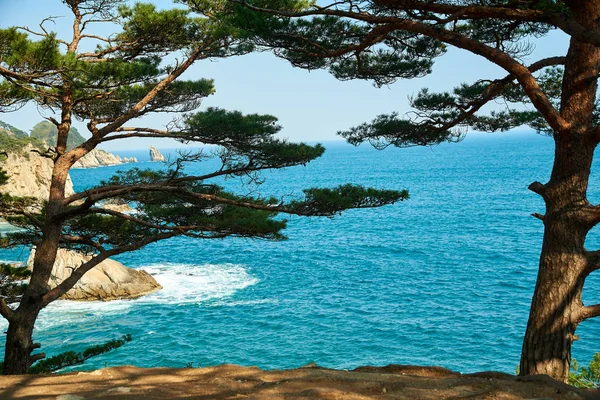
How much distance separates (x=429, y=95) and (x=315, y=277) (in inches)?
763

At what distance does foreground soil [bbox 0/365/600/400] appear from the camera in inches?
162

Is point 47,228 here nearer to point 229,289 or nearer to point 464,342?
point 464,342

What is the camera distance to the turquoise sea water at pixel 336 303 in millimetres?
16641

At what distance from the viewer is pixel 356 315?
2022 centimetres

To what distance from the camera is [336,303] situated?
21.8 metres

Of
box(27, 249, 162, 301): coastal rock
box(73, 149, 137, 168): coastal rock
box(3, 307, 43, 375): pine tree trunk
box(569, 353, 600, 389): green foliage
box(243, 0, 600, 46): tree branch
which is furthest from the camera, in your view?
box(73, 149, 137, 168): coastal rock

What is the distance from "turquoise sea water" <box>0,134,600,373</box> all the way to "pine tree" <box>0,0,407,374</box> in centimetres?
186

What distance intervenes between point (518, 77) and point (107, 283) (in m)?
21.4

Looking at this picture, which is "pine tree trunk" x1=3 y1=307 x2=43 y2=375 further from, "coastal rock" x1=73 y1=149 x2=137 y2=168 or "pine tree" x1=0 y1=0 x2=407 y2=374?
"coastal rock" x1=73 y1=149 x2=137 y2=168

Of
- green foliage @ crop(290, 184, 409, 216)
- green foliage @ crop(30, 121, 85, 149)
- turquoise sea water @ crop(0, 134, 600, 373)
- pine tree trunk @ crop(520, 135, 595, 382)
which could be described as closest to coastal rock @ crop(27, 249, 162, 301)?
turquoise sea water @ crop(0, 134, 600, 373)

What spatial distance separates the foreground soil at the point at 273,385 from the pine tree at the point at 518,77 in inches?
50.8

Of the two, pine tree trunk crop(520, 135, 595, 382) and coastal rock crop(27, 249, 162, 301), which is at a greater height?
pine tree trunk crop(520, 135, 595, 382)

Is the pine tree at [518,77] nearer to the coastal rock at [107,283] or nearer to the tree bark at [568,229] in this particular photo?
the tree bark at [568,229]

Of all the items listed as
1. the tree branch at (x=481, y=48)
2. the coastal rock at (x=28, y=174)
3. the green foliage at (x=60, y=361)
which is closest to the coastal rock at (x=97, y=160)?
the coastal rock at (x=28, y=174)
